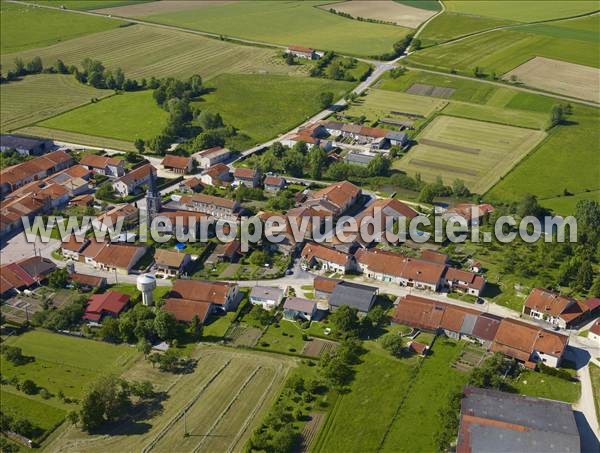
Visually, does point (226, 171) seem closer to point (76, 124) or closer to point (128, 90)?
point (76, 124)

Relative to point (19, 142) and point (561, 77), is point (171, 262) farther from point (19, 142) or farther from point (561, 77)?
point (561, 77)

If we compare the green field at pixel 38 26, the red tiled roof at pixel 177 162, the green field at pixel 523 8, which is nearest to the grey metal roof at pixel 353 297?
the red tiled roof at pixel 177 162

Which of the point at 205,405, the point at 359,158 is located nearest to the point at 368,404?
the point at 205,405

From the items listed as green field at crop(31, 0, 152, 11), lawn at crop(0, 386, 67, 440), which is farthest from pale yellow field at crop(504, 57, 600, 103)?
green field at crop(31, 0, 152, 11)

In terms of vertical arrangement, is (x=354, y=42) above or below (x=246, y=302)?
Answer: above

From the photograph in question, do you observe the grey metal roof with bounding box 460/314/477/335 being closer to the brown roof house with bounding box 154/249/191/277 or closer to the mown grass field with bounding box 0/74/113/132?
the brown roof house with bounding box 154/249/191/277

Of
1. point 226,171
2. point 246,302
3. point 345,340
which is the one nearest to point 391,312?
point 345,340
